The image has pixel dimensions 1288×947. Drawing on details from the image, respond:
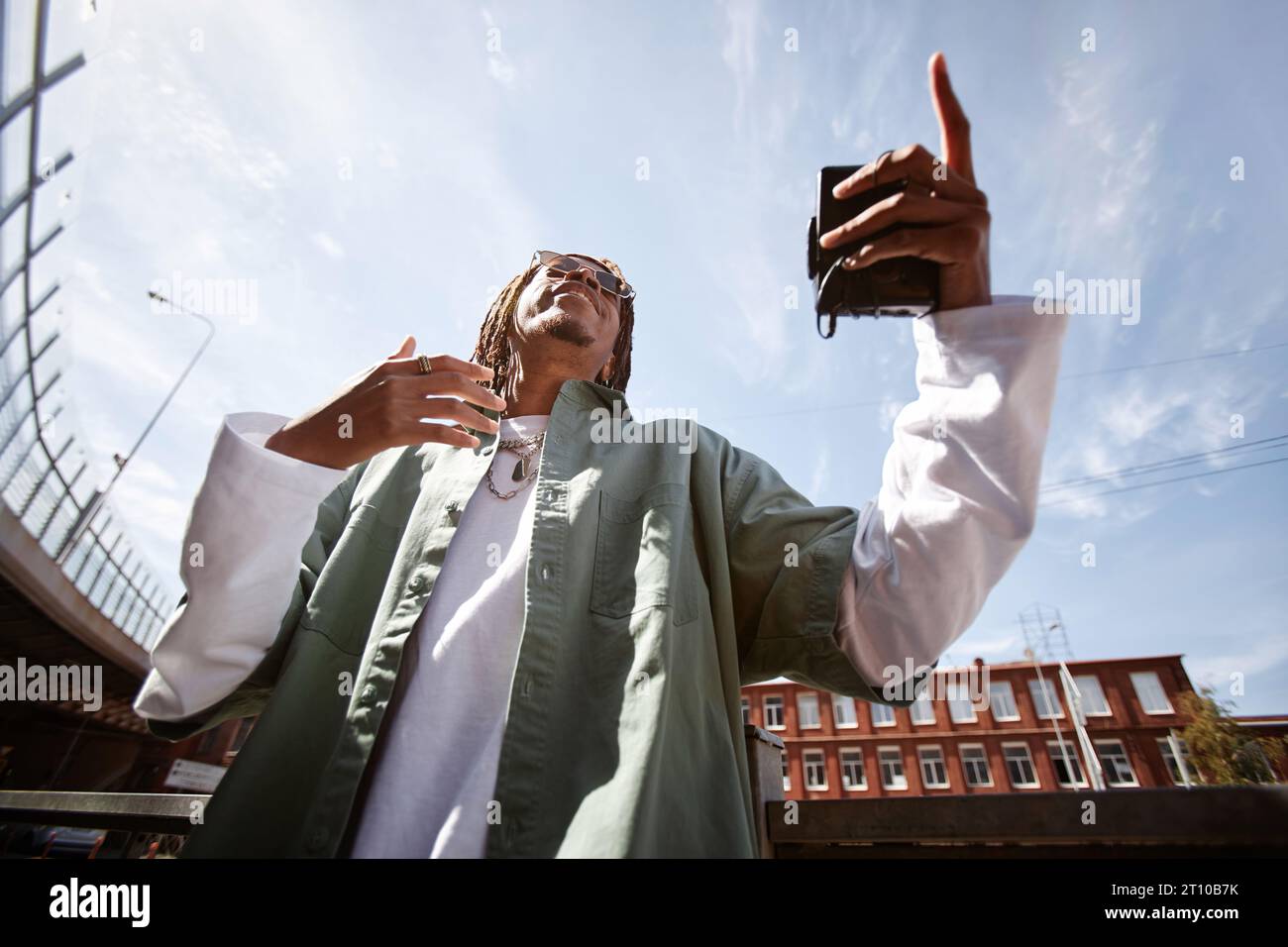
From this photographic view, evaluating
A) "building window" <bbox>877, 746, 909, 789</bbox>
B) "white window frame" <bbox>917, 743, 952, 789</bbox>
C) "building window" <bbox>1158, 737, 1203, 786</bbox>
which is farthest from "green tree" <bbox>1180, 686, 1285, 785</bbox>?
"building window" <bbox>877, 746, 909, 789</bbox>

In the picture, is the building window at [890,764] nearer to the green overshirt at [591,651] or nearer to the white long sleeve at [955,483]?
the green overshirt at [591,651]

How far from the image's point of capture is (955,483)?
3.90 ft

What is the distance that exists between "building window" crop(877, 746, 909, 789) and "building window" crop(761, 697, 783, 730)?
6.26 m

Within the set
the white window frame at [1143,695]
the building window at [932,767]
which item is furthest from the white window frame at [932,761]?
the white window frame at [1143,695]

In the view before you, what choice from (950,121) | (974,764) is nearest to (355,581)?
(950,121)

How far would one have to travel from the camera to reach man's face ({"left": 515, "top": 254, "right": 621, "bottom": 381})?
226cm

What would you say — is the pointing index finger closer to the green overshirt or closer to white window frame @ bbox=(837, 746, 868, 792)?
the green overshirt

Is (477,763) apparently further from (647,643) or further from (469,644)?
(647,643)

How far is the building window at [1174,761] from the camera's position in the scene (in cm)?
3084

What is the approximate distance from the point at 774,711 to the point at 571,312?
40.8 meters

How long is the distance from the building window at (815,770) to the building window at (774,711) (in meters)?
2.44

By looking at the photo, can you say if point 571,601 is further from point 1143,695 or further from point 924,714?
point 1143,695

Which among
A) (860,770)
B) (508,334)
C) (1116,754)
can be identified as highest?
(1116,754)
